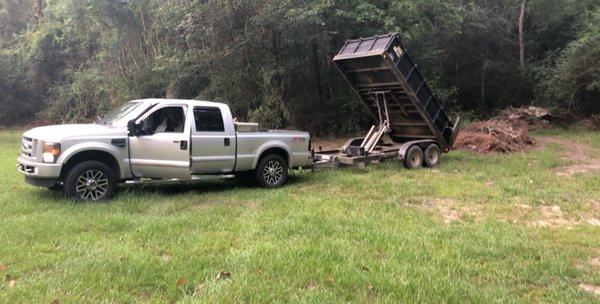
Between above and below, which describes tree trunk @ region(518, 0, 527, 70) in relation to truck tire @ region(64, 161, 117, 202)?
above

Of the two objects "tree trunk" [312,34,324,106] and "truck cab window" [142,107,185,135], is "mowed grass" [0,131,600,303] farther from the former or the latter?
"tree trunk" [312,34,324,106]

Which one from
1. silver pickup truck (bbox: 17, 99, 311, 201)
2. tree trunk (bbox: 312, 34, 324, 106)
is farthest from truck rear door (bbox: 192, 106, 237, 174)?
tree trunk (bbox: 312, 34, 324, 106)

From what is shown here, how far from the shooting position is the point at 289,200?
29.1ft

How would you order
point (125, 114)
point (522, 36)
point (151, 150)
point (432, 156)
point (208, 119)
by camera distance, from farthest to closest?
point (522, 36) → point (432, 156) → point (208, 119) → point (125, 114) → point (151, 150)

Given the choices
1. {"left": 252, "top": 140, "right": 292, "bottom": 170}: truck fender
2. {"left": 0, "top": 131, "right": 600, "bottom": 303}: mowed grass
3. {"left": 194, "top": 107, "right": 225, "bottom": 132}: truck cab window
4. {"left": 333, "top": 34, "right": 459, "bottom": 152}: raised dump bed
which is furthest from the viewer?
{"left": 333, "top": 34, "right": 459, "bottom": 152}: raised dump bed

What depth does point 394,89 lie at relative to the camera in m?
12.6

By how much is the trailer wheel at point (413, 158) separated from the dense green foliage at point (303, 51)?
18.2 feet

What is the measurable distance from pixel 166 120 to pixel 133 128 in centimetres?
73

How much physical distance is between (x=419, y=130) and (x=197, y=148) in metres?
6.68

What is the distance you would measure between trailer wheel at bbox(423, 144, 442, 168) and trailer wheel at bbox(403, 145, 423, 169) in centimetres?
17

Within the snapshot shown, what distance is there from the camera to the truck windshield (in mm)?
9211

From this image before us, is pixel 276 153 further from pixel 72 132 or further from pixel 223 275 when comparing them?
pixel 223 275

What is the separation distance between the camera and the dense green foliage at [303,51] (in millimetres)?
17688

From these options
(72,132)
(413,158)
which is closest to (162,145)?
(72,132)
